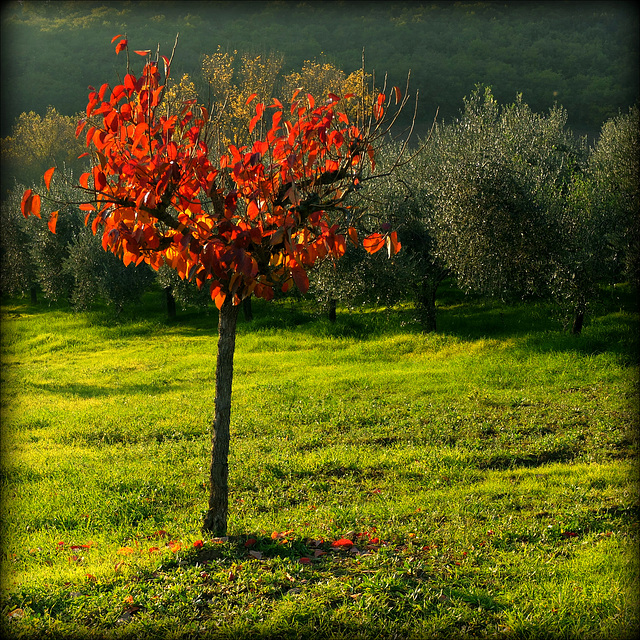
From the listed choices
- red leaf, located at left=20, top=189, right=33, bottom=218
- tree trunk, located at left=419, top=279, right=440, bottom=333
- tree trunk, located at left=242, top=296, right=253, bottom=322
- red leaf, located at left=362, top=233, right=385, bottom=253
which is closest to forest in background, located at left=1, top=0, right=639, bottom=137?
tree trunk, located at left=242, top=296, right=253, bottom=322

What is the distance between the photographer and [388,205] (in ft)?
82.2

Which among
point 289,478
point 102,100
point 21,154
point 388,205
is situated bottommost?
point 289,478

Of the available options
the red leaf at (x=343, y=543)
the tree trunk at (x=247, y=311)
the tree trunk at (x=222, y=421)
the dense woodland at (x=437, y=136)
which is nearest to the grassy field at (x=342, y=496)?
the red leaf at (x=343, y=543)

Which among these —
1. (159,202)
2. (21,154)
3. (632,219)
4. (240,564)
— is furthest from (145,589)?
(21,154)

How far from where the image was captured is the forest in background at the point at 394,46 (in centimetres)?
5025

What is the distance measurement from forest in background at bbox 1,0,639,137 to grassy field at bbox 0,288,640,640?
2887 centimetres

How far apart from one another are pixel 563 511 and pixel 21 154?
75808 millimetres

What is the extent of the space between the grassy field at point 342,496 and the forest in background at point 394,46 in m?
28.9

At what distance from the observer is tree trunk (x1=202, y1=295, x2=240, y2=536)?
6.85 meters

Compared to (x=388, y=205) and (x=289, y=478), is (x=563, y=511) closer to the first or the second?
(x=289, y=478)

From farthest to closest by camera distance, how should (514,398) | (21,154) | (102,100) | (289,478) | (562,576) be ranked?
(21,154)
(514,398)
(289,478)
(562,576)
(102,100)

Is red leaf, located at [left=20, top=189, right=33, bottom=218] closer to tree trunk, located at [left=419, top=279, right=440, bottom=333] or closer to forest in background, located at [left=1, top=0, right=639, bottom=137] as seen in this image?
tree trunk, located at [left=419, top=279, right=440, bottom=333]

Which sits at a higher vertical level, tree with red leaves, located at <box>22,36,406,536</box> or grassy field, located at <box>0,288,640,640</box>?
tree with red leaves, located at <box>22,36,406,536</box>

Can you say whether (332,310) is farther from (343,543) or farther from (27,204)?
(27,204)
